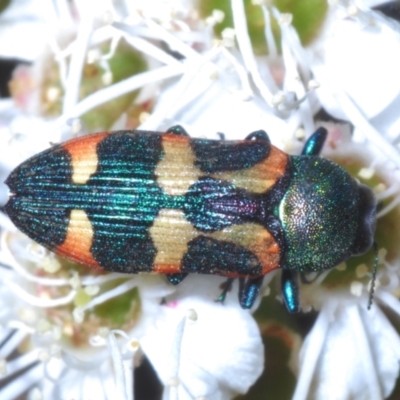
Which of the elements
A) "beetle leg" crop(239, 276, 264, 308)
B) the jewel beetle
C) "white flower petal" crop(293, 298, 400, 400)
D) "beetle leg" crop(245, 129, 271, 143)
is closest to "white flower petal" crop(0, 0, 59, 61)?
the jewel beetle

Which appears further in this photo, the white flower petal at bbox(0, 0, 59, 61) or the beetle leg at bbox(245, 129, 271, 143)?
the white flower petal at bbox(0, 0, 59, 61)

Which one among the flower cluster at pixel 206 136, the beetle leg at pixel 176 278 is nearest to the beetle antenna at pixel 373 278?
the flower cluster at pixel 206 136

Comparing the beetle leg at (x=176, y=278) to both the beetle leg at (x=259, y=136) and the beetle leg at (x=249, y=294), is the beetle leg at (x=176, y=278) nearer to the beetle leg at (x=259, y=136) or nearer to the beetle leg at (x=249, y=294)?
the beetle leg at (x=249, y=294)

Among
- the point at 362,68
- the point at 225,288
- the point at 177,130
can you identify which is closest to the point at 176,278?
the point at 225,288

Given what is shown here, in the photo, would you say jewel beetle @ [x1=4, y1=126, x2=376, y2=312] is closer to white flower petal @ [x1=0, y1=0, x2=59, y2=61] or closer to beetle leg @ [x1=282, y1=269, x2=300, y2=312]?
beetle leg @ [x1=282, y1=269, x2=300, y2=312]

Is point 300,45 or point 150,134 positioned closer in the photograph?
point 150,134

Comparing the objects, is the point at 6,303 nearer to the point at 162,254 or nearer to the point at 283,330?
the point at 162,254

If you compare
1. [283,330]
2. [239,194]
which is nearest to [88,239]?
[239,194]
